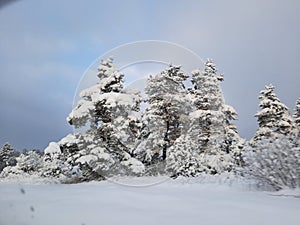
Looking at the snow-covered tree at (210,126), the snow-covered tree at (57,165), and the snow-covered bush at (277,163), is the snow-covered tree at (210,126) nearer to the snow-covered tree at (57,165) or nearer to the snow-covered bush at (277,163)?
the snow-covered tree at (57,165)

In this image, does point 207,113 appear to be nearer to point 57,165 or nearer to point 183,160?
point 183,160

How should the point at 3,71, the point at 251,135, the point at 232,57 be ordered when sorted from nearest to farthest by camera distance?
the point at 3,71 < the point at 232,57 < the point at 251,135

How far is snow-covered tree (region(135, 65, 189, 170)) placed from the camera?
1073 centimetres

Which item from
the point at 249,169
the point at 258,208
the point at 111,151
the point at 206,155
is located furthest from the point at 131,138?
the point at 258,208

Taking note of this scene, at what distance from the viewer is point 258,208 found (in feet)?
8.42

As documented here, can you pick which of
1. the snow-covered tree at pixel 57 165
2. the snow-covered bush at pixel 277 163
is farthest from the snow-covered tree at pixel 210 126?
the snow-covered bush at pixel 277 163

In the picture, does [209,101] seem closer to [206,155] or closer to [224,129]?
[224,129]

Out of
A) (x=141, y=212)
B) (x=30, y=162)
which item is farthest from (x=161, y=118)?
(x=141, y=212)

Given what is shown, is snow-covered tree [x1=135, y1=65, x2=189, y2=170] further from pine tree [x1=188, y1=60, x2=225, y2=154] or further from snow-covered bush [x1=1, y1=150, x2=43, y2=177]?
snow-covered bush [x1=1, y1=150, x2=43, y2=177]

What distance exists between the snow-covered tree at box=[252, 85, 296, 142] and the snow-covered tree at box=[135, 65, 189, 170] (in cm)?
459

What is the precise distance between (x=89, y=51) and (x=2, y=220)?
2.84m

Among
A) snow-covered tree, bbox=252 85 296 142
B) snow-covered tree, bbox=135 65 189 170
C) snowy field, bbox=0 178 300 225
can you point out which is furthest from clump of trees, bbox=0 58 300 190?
snowy field, bbox=0 178 300 225

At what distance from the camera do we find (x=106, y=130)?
8766 millimetres

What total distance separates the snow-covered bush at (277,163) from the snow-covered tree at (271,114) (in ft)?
28.7
